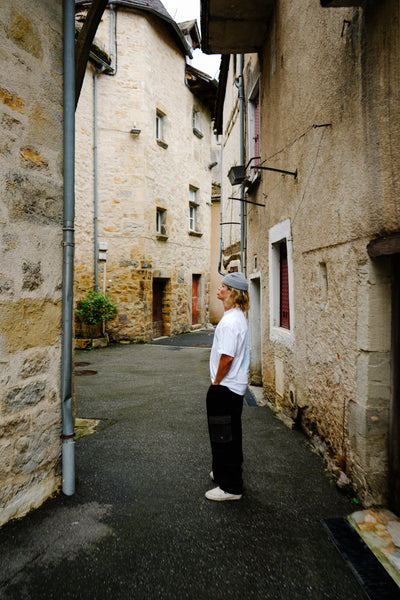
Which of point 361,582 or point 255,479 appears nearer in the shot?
point 361,582

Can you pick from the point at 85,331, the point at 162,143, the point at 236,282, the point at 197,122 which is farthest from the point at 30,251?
the point at 197,122

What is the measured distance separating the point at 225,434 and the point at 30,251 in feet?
6.14

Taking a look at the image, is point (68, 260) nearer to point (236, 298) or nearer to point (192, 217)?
point (236, 298)

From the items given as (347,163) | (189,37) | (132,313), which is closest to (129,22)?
(189,37)

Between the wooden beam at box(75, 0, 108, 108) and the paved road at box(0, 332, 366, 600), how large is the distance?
2992 millimetres

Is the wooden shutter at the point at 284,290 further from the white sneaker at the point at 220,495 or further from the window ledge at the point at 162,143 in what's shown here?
the window ledge at the point at 162,143

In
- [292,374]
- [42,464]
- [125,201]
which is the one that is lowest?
[42,464]

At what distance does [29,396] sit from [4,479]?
1.67ft

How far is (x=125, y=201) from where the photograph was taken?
1279 cm

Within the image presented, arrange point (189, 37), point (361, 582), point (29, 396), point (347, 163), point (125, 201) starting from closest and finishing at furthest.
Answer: point (361, 582) < point (29, 396) < point (347, 163) < point (125, 201) < point (189, 37)

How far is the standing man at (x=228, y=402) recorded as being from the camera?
2879mm

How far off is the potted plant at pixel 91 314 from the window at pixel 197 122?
27.6 feet

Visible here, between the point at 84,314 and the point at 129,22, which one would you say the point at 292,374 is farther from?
the point at 129,22

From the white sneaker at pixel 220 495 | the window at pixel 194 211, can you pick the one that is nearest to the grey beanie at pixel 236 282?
the white sneaker at pixel 220 495
